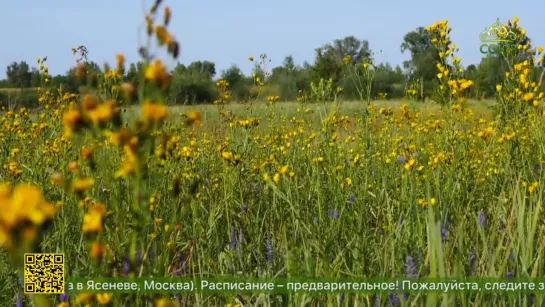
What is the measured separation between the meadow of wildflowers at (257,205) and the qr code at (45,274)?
0.08 m

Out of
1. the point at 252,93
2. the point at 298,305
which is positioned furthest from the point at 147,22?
the point at 252,93

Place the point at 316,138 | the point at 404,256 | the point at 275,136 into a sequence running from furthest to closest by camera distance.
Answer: the point at 275,136 → the point at 316,138 → the point at 404,256

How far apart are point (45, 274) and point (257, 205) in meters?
1.69

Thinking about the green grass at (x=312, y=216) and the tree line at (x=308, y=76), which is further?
the tree line at (x=308, y=76)

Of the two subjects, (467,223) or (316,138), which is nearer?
(467,223)

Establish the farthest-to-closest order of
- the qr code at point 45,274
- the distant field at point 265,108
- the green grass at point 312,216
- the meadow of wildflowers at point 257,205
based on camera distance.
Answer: the distant field at point 265,108, the green grass at point 312,216, the qr code at point 45,274, the meadow of wildflowers at point 257,205

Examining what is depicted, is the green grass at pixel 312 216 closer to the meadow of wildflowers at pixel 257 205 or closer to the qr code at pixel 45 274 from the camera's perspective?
the meadow of wildflowers at pixel 257 205

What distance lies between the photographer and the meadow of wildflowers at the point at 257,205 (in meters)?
1.05

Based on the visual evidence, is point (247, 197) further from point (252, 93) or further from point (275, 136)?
point (252, 93)

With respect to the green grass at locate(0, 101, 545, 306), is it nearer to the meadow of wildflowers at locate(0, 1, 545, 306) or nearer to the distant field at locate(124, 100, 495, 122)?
the meadow of wildflowers at locate(0, 1, 545, 306)

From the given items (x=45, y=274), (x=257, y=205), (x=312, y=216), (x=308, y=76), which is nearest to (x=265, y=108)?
(x=257, y=205)

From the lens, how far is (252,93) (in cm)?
483

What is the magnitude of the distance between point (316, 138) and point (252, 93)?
135 cm

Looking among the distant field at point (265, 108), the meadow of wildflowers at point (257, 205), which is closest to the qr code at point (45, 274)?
the meadow of wildflowers at point (257, 205)
